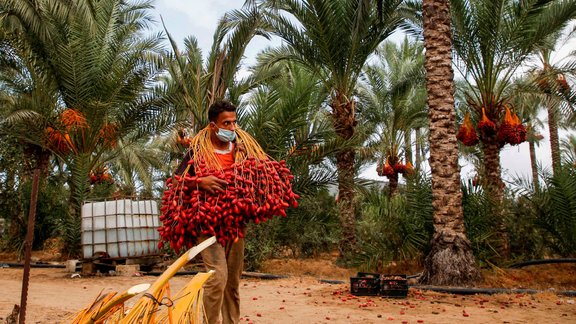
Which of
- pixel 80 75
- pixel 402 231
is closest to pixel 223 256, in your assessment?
pixel 402 231

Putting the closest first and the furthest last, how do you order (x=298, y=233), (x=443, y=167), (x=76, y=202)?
(x=443, y=167) → (x=76, y=202) → (x=298, y=233)

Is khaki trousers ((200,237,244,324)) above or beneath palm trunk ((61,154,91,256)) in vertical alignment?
beneath

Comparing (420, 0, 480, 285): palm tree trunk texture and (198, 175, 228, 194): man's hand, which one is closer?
(198, 175, 228, 194): man's hand

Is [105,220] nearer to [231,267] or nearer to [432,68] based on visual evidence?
[432,68]

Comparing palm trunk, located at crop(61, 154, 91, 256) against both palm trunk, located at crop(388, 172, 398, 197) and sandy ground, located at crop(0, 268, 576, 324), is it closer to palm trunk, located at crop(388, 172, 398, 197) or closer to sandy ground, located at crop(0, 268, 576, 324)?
sandy ground, located at crop(0, 268, 576, 324)

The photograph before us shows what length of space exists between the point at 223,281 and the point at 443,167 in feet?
17.9

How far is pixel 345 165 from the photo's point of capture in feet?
41.5

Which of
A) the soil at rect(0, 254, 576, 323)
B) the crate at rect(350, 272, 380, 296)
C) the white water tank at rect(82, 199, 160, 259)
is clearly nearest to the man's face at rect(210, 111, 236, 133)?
the soil at rect(0, 254, 576, 323)

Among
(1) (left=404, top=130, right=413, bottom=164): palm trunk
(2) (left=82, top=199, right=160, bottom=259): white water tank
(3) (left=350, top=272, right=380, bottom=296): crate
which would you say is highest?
(1) (left=404, top=130, right=413, bottom=164): palm trunk

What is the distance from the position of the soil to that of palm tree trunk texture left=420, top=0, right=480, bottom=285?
547 mm

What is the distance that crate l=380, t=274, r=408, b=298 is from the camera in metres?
7.20

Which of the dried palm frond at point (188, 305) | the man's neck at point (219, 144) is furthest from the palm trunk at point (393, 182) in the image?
the dried palm frond at point (188, 305)

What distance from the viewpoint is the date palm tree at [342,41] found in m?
11.0

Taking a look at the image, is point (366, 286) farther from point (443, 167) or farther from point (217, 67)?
point (217, 67)
